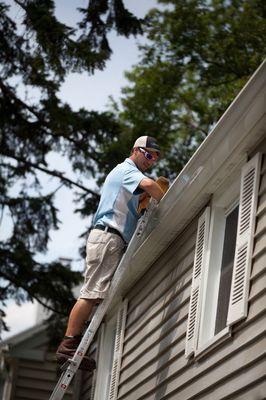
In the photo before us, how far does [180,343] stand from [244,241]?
143 centimetres

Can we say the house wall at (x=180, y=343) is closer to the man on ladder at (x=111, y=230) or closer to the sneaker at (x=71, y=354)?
the man on ladder at (x=111, y=230)

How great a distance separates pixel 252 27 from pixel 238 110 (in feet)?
60.2

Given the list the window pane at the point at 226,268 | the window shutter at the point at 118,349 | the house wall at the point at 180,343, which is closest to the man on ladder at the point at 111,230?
the house wall at the point at 180,343

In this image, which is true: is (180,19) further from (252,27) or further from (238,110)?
(238,110)

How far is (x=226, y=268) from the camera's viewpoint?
7312mm

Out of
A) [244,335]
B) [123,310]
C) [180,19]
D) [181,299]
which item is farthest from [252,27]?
[244,335]

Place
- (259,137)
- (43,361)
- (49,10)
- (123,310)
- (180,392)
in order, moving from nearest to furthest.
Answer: (259,137) < (180,392) < (123,310) < (49,10) < (43,361)

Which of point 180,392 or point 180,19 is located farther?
point 180,19

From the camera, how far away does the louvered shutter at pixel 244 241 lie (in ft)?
20.9

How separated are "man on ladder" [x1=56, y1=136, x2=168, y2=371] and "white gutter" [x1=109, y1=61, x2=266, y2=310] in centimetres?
18

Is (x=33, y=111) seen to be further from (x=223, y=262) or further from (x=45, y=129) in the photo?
(x=223, y=262)

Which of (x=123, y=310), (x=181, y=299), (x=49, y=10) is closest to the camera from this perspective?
(x=181, y=299)

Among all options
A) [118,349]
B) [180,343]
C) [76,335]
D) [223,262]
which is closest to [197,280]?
[223,262]

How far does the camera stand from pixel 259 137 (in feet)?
22.2
